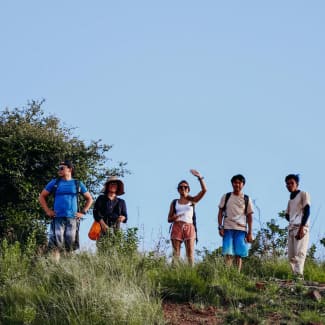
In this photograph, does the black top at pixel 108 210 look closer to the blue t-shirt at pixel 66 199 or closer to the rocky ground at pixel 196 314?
the blue t-shirt at pixel 66 199

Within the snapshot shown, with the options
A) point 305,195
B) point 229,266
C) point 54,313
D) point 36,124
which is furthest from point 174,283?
point 36,124

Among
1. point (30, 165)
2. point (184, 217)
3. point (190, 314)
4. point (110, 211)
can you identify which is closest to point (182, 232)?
point (184, 217)

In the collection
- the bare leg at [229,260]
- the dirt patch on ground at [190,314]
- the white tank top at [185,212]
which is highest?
A: the white tank top at [185,212]

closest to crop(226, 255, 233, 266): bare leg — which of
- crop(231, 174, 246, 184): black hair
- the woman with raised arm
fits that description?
the woman with raised arm

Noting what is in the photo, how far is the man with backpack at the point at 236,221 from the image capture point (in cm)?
1331

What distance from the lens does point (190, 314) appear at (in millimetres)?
11070

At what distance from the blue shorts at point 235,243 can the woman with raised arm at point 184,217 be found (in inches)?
26.7

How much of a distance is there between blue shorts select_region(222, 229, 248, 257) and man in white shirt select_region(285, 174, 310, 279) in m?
0.80

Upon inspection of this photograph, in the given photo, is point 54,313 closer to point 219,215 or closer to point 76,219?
point 76,219

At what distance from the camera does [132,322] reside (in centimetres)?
1031

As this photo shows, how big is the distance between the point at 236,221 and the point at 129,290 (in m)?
3.02

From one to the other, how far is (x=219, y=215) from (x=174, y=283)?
84.7 inches

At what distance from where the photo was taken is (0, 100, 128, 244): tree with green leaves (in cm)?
2272

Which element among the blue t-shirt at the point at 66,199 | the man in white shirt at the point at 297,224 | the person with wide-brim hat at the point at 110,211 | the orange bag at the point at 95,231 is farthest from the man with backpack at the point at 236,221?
the blue t-shirt at the point at 66,199
